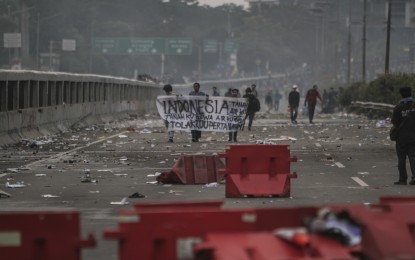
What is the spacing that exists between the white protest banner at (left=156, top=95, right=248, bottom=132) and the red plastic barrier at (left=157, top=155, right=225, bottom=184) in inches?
585

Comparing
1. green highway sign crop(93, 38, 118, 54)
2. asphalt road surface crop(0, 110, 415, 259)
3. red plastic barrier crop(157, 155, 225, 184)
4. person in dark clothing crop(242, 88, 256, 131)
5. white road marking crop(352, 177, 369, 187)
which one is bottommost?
asphalt road surface crop(0, 110, 415, 259)

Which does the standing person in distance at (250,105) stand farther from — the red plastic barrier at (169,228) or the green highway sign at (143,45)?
the green highway sign at (143,45)

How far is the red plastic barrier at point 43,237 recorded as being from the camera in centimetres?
848

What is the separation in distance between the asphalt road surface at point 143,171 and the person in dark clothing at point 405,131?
14.4 inches

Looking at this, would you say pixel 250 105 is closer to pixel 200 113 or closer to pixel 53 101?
pixel 53 101

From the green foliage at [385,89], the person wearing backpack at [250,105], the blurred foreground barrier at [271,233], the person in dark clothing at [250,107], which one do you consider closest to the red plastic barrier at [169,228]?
the blurred foreground barrier at [271,233]

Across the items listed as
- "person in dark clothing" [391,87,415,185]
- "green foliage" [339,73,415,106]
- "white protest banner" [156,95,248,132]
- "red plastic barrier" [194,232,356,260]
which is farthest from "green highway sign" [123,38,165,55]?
"red plastic barrier" [194,232,356,260]

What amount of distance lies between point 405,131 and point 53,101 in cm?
2249

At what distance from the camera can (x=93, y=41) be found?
12506 centimetres

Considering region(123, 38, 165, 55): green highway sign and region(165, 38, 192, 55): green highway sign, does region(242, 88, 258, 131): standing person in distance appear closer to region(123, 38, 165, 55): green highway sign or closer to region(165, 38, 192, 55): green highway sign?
region(123, 38, 165, 55): green highway sign

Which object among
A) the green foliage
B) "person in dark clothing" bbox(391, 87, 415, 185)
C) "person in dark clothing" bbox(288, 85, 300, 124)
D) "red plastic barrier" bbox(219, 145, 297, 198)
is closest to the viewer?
"red plastic barrier" bbox(219, 145, 297, 198)

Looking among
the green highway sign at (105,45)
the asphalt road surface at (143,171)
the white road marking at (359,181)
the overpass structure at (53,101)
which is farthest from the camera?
the green highway sign at (105,45)

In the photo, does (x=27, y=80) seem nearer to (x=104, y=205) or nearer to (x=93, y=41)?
(x=104, y=205)

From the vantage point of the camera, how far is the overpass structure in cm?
3328
